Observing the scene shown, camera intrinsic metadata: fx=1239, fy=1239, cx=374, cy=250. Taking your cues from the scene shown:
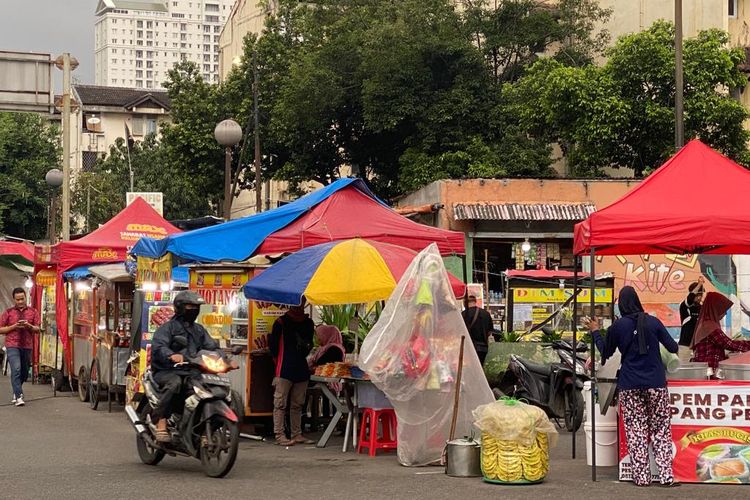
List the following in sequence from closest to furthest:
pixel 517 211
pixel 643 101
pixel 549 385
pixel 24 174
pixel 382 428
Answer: pixel 382 428 → pixel 549 385 → pixel 517 211 → pixel 643 101 → pixel 24 174

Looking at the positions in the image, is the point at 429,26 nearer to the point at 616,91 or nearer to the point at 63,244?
the point at 616,91

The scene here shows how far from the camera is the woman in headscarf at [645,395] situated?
11.1m

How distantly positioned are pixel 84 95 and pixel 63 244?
241 feet

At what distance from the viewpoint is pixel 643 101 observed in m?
38.2

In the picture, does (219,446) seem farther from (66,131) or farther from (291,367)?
(66,131)

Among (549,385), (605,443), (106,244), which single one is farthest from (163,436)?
(106,244)

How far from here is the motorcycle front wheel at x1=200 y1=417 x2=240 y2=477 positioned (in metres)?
11.3

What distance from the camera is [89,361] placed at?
21500 millimetres

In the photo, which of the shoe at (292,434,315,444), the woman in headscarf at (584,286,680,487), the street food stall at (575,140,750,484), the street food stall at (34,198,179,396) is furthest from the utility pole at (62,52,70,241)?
the woman in headscarf at (584,286,680,487)

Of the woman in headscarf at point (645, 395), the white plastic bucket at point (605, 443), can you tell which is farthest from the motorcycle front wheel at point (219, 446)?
the woman in headscarf at point (645, 395)

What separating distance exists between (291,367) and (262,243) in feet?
5.52

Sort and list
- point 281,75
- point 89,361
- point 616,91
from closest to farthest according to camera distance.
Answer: point 89,361 → point 616,91 → point 281,75

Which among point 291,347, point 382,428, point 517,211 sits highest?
point 517,211

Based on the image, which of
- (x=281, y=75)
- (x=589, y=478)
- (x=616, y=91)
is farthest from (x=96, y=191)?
(x=589, y=478)
